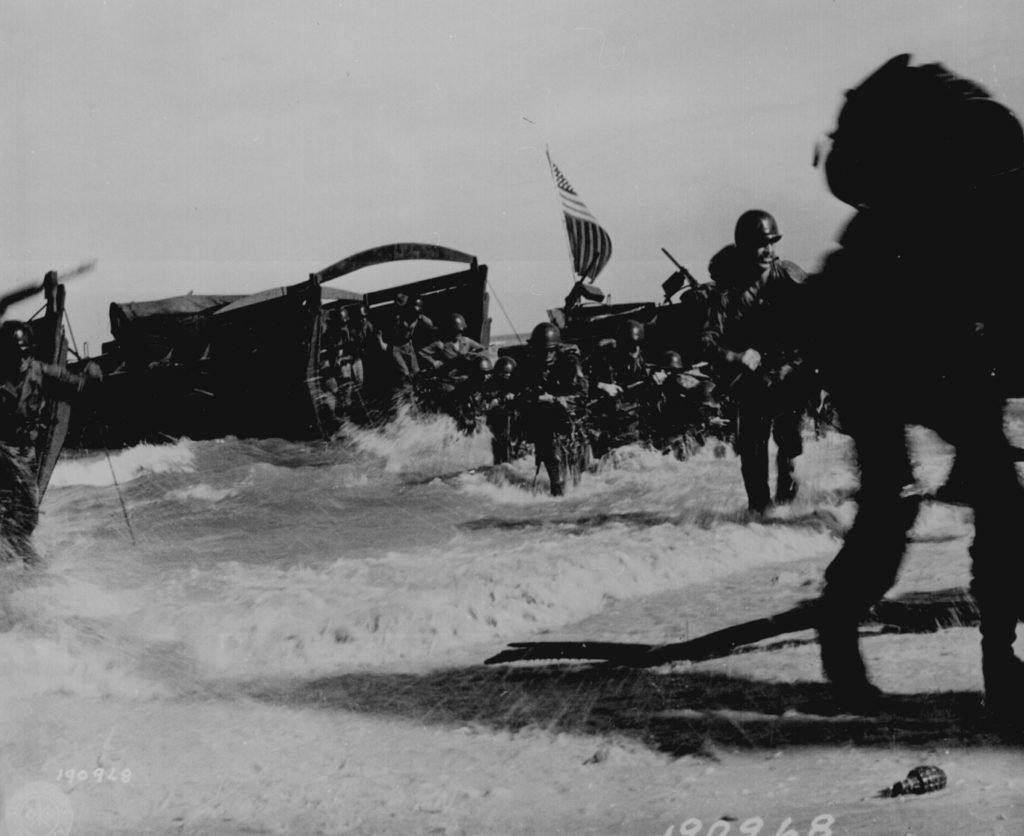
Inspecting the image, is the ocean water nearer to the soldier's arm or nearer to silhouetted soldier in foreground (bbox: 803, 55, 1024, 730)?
the soldier's arm

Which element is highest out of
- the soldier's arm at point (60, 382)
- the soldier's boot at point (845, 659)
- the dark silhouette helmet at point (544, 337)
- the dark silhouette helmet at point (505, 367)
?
the soldier's arm at point (60, 382)

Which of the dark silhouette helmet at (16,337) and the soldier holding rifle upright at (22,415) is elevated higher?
the dark silhouette helmet at (16,337)

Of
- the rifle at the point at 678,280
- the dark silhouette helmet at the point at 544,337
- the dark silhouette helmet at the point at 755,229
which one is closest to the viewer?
the dark silhouette helmet at the point at 755,229

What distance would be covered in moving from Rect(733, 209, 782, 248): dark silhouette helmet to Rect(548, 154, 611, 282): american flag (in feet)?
2.45

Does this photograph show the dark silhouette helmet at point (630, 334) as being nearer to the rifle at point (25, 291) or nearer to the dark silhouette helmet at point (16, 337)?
the rifle at point (25, 291)

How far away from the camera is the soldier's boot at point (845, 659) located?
3803 mm

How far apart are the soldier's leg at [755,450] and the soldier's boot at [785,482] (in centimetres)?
7

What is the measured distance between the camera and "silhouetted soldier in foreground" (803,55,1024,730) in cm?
364

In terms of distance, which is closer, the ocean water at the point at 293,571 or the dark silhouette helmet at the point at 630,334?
the ocean water at the point at 293,571

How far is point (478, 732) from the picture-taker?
407 cm

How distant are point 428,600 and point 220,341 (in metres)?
4.47

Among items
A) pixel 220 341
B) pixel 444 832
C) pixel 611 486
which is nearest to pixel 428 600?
pixel 444 832

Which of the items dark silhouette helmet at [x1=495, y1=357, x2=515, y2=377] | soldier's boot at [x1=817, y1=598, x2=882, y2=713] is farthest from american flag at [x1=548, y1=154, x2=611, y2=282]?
soldier's boot at [x1=817, y1=598, x2=882, y2=713]

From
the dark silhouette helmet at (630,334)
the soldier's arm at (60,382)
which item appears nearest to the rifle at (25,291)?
the soldier's arm at (60,382)
